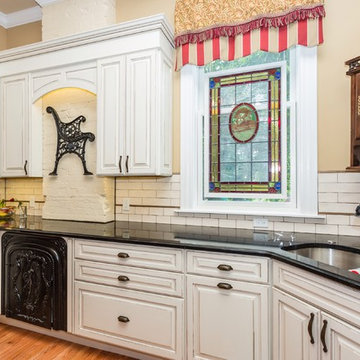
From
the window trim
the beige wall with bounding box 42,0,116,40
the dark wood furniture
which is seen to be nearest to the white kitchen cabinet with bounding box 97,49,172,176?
the window trim

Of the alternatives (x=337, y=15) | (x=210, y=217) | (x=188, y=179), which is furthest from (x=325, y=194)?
(x=337, y=15)

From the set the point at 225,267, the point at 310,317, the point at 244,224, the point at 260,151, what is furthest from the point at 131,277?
the point at 260,151

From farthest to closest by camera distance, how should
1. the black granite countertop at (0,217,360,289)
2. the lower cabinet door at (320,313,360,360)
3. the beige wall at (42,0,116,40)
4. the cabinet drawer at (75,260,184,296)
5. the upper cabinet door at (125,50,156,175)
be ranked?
the beige wall at (42,0,116,40), the upper cabinet door at (125,50,156,175), the cabinet drawer at (75,260,184,296), the black granite countertop at (0,217,360,289), the lower cabinet door at (320,313,360,360)

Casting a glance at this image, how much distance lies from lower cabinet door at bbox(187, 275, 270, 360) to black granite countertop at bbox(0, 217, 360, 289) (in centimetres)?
22

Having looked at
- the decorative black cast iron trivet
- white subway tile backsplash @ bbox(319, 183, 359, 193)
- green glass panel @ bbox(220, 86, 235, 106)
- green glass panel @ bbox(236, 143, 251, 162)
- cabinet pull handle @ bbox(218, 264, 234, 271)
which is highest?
green glass panel @ bbox(220, 86, 235, 106)

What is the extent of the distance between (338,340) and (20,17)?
417cm

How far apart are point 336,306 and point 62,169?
2.51 metres

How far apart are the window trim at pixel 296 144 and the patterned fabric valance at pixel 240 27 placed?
122 millimetres

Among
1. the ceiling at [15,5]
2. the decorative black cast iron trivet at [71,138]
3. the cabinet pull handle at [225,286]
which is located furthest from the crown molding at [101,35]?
the cabinet pull handle at [225,286]

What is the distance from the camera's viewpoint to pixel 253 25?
2.28m

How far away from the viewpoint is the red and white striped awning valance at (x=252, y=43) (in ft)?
6.99

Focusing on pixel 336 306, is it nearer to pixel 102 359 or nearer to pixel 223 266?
pixel 223 266

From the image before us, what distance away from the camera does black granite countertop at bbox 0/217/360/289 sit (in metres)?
1.62

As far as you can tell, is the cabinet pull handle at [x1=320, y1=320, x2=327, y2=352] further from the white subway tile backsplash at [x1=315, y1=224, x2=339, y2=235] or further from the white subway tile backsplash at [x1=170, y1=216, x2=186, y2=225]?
the white subway tile backsplash at [x1=170, y1=216, x2=186, y2=225]
